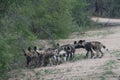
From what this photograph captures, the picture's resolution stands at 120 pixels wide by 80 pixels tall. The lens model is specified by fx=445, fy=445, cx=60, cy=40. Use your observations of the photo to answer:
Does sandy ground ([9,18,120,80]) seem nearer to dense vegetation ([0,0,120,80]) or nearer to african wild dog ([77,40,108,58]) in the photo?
african wild dog ([77,40,108,58])

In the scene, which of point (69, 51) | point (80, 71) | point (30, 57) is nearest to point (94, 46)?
point (69, 51)

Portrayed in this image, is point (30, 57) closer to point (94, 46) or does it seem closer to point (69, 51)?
point (69, 51)

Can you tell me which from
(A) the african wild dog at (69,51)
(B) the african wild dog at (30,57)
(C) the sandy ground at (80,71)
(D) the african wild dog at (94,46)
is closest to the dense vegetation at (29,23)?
(B) the african wild dog at (30,57)

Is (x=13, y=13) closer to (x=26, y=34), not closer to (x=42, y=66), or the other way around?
(x=42, y=66)

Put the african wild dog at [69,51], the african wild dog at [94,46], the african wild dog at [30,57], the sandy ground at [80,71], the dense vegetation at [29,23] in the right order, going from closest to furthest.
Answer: the sandy ground at [80,71] < the dense vegetation at [29,23] < the african wild dog at [30,57] < the african wild dog at [69,51] < the african wild dog at [94,46]

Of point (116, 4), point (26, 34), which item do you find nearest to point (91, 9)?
point (116, 4)

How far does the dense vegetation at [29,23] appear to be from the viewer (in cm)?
1739

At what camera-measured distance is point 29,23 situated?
2472 cm

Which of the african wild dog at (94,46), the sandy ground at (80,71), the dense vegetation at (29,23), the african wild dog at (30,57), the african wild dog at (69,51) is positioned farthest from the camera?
the african wild dog at (94,46)

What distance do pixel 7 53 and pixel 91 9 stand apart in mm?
→ 57730

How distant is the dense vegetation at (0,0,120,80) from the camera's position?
17.4 m

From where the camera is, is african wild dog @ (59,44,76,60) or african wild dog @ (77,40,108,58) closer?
african wild dog @ (59,44,76,60)

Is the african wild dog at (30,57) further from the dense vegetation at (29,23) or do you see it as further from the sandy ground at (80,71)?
the sandy ground at (80,71)

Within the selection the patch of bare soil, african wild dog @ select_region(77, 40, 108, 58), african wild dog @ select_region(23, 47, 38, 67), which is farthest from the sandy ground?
african wild dog @ select_region(23, 47, 38, 67)
